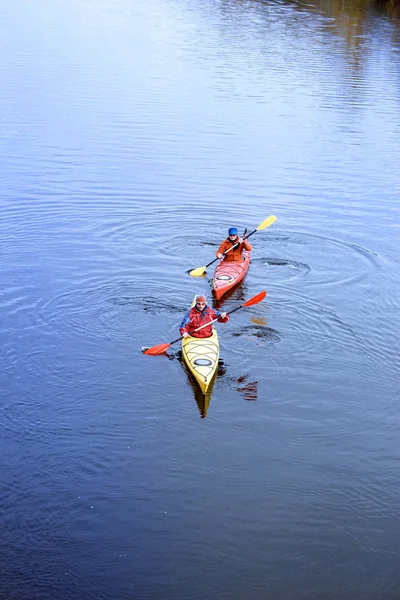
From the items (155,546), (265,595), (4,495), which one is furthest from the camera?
(4,495)

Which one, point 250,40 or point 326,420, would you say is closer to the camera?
point 326,420

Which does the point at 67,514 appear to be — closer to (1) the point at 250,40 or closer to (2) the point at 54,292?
(2) the point at 54,292

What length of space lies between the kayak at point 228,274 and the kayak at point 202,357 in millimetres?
3515

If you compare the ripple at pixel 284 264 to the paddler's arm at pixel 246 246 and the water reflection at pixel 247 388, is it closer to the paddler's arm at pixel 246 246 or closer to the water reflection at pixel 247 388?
the paddler's arm at pixel 246 246

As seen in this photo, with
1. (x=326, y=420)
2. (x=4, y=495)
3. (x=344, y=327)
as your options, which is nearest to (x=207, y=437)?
(x=326, y=420)

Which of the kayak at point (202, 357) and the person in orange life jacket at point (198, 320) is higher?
the person in orange life jacket at point (198, 320)

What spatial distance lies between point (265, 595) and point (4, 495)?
538 cm

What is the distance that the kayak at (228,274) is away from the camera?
82.7ft

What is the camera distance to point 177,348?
72.8 feet

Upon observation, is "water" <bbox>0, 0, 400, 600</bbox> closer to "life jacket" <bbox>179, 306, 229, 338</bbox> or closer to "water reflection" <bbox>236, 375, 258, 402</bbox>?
"water reflection" <bbox>236, 375, 258, 402</bbox>

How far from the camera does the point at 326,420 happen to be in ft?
64.5

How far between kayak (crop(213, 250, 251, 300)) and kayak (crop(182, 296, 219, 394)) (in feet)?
11.5

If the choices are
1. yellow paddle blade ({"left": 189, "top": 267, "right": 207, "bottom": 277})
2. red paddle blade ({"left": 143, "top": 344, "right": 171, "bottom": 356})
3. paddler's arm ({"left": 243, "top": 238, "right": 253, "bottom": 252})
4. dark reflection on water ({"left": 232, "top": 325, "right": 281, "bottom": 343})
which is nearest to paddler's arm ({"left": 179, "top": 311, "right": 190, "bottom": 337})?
red paddle blade ({"left": 143, "top": 344, "right": 171, "bottom": 356})

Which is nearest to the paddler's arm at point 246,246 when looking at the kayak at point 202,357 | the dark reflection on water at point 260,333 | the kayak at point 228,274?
the kayak at point 228,274
